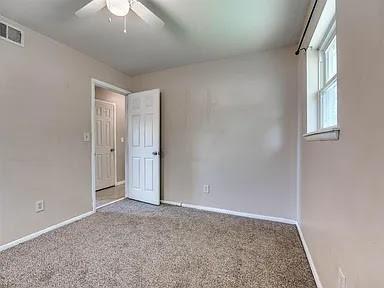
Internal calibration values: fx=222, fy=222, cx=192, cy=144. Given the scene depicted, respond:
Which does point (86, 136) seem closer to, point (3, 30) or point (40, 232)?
point (40, 232)

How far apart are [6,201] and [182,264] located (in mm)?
1882

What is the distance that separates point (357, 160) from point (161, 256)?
1.77 meters

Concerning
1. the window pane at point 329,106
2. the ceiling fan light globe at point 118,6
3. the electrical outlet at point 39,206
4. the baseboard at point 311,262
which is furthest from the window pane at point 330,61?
the electrical outlet at point 39,206

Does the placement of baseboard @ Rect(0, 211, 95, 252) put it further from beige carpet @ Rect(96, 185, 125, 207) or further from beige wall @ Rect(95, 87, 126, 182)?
beige wall @ Rect(95, 87, 126, 182)

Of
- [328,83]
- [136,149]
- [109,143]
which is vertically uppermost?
[328,83]

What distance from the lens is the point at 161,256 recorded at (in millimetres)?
2059

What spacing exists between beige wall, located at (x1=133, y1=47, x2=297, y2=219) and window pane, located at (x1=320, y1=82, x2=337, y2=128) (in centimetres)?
78

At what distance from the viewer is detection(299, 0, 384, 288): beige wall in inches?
32.2

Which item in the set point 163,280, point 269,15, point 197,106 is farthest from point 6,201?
point 269,15

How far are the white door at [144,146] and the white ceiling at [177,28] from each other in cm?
78

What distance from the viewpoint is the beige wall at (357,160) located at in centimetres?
82

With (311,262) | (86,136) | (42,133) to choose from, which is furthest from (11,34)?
(311,262)

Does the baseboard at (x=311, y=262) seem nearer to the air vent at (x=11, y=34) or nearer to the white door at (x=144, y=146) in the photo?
the white door at (x=144, y=146)

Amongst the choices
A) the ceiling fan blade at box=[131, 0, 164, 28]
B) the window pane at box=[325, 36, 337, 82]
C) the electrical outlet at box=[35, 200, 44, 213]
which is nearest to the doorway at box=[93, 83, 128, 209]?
the electrical outlet at box=[35, 200, 44, 213]
